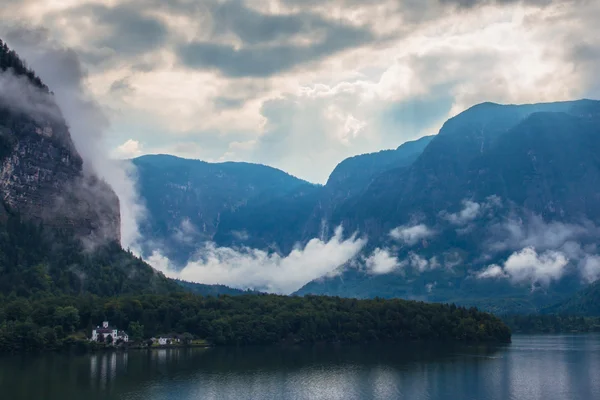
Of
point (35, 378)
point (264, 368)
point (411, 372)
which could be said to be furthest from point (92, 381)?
point (411, 372)

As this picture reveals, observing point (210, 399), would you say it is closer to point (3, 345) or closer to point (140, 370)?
point (140, 370)

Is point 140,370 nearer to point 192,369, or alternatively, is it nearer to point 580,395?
point 192,369

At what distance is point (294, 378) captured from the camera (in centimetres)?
15100

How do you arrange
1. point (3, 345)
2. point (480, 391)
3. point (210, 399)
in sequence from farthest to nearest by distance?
point (3, 345) < point (480, 391) < point (210, 399)

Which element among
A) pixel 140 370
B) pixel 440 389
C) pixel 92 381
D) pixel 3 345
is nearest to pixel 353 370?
pixel 440 389

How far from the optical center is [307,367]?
17150cm

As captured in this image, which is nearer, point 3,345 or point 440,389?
point 440,389

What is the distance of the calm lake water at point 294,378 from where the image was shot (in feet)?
424

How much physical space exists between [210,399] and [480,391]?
163 ft

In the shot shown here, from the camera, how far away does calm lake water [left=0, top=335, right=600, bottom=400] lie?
12912cm

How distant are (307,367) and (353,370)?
11904mm

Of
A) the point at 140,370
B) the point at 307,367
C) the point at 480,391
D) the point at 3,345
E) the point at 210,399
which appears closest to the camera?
the point at 210,399

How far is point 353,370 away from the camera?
165750 millimetres

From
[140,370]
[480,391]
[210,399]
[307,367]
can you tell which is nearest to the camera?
[210,399]
